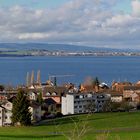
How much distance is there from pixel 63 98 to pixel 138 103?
30.2 ft

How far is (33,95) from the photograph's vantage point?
58.4 m

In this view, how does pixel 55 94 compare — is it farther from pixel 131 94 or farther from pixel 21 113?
pixel 21 113

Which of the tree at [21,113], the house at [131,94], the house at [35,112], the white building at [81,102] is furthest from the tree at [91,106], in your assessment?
the tree at [21,113]

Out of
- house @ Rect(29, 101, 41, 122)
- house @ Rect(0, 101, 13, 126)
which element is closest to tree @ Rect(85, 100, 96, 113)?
house @ Rect(29, 101, 41, 122)

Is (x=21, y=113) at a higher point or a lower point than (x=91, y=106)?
higher

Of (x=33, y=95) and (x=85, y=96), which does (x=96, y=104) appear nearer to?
(x=85, y=96)

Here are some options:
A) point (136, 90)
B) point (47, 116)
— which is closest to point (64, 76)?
point (136, 90)

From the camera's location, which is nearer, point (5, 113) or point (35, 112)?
point (35, 112)

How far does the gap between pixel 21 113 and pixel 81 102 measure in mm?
14931

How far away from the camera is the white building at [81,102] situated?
53.0m

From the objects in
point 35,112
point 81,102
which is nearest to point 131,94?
point 81,102

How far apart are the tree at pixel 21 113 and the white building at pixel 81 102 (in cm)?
1176

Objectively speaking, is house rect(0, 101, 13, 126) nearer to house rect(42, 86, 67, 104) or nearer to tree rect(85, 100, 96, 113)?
tree rect(85, 100, 96, 113)

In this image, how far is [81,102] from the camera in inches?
2112
